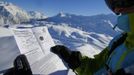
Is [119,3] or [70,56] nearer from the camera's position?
[119,3]

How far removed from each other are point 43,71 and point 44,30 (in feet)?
2.81

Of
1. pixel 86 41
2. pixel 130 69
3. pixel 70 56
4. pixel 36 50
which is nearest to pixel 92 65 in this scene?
pixel 70 56

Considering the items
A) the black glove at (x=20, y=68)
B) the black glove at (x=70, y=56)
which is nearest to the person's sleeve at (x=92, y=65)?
the black glove at (x=70, y=56)

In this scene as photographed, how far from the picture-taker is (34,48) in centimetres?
299

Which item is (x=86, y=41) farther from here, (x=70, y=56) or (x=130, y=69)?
(x=130, y=69)

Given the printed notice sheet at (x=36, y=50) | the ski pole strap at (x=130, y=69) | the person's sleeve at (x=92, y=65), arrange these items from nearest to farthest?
1. the ski pole strap at (x=130, y=69)
2. the person's sleeve at (x=92, y=65)
3. the printed notice sheet at (x=36, y=50)

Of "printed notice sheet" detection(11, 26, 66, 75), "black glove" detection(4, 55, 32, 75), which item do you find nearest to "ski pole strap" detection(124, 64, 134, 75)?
"black glove" detection(4, 55, 32, 75)

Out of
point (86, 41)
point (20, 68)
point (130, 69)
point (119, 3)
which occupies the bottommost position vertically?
point (86, 41)

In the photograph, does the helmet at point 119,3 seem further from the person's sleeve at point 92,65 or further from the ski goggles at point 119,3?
the person's sleeve at point 92,65

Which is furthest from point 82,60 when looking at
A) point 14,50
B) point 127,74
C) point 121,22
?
point 14,50

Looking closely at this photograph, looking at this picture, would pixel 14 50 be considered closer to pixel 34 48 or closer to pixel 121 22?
pixel 34 48

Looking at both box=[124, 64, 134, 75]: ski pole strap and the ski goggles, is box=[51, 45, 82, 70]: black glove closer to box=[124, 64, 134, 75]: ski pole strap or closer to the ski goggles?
the ski goggles

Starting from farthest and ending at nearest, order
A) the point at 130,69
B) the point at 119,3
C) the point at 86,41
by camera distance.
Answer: the point at 86,41 → the point at 119,3 → the point at 130,69

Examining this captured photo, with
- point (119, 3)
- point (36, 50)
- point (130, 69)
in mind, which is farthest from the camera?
point (36, 50)
